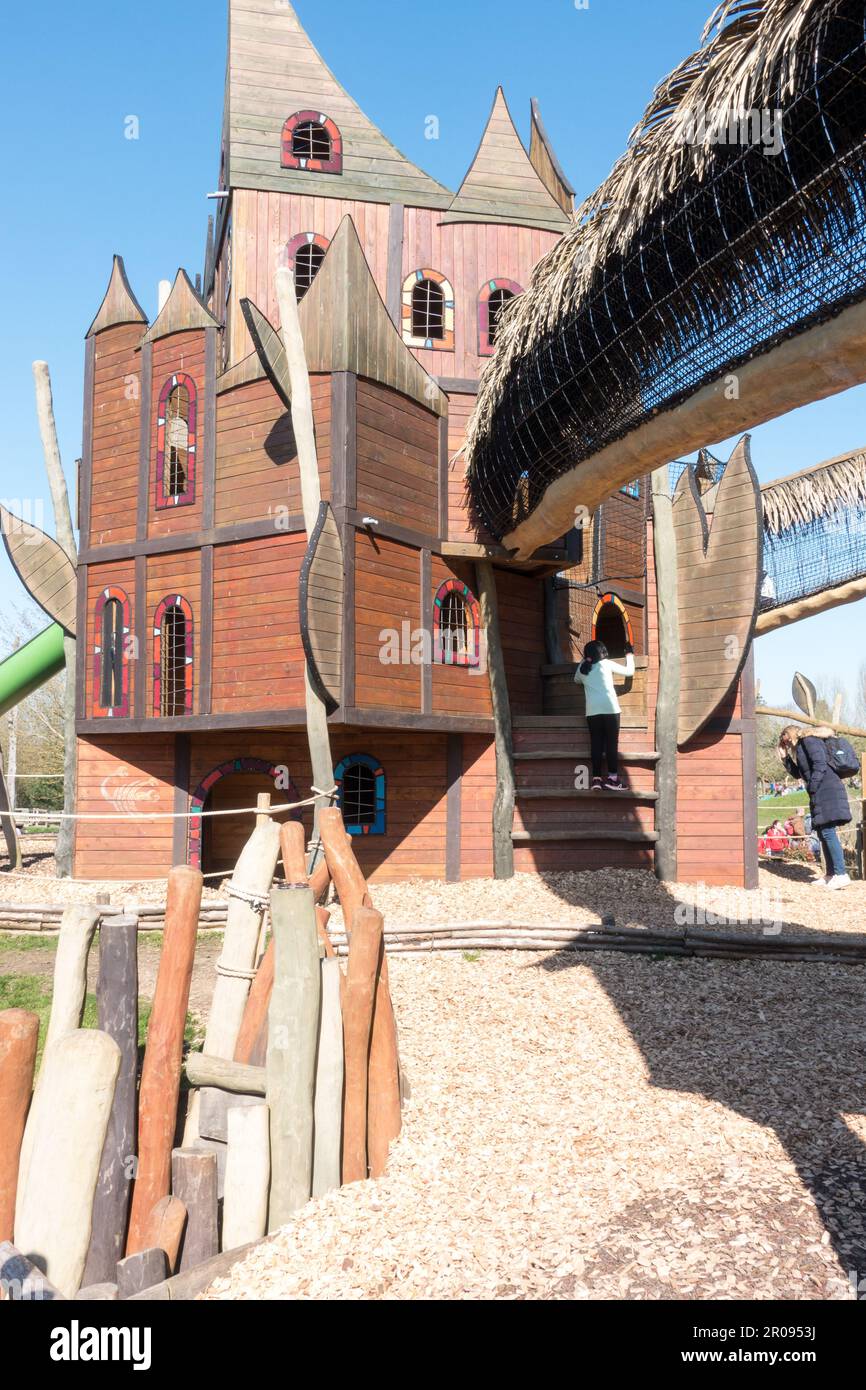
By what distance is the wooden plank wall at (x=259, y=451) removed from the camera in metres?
11.6

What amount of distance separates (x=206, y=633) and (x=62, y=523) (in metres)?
3.83

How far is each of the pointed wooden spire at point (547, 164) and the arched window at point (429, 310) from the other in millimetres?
3843

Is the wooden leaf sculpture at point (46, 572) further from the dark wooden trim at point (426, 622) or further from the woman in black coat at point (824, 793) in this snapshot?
the woman in black coat at point (824, 793)

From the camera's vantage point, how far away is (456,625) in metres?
12.8

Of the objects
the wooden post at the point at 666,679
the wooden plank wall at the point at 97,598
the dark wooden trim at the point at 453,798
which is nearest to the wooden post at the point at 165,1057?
the dark wooden trim at the point at 453,798

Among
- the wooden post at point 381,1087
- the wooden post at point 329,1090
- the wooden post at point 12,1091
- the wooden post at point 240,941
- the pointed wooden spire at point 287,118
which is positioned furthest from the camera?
the pointed wooden spire at point 287,118

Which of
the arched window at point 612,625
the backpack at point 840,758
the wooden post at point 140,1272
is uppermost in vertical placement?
the arched window at point 612,625

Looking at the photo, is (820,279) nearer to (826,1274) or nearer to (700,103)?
(700,103)

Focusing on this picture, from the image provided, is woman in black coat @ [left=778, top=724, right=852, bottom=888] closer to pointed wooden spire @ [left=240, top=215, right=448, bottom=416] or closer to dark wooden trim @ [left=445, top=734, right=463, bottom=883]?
dark wooden trim @ [left=445, top=734, right=463, bottom=883]

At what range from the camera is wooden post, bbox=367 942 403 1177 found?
4.39 meters

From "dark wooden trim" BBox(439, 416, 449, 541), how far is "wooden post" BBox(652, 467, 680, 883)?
2.74m

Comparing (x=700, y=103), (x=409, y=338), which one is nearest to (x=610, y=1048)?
(x=700, y=103)

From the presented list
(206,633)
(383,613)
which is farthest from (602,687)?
(206,633)
